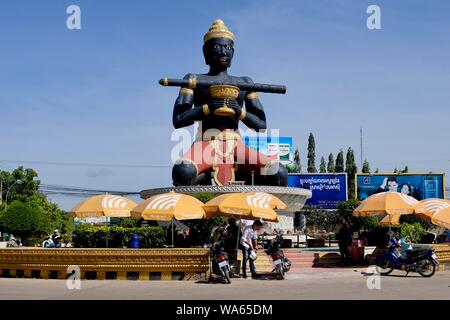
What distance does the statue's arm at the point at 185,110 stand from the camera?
3089 cm

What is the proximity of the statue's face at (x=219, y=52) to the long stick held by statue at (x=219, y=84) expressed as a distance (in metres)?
0.96

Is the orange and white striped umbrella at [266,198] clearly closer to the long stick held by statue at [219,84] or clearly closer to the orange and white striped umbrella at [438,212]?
the orange and white striped umbrella at [438,212]

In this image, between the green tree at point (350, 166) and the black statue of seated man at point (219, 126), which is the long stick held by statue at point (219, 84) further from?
the green tree at point (350, 166)

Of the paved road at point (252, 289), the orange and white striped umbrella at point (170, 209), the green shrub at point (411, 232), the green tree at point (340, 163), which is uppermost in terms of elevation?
the green tree at point (340, 163)

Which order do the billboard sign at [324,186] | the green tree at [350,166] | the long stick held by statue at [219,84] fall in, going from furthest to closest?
the green tree at [350,166], the billboard sign at [324,186], the long stick held by statue at [219,84]

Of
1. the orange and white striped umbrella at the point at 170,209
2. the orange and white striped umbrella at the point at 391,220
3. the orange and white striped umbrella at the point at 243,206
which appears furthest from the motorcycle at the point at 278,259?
the orange and white striped umbrella at the point at 391,220

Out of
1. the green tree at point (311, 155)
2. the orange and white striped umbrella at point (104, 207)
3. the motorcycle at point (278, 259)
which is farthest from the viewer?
Answer: the green tree at point (311, 155)

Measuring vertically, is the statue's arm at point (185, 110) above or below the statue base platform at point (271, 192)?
above

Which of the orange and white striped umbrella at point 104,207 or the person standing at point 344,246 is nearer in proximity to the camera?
the orange and white striped umbrella at point 104,207

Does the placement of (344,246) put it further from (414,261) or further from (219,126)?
(219,126)

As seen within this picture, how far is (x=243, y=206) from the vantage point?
1605cm

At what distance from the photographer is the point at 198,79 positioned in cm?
3083
